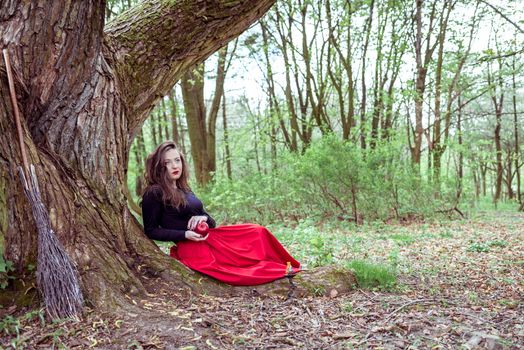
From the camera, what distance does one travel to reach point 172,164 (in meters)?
3.91

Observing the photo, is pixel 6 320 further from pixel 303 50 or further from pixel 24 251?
pixel 303 50

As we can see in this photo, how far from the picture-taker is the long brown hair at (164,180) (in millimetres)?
3773

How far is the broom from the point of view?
102 inches

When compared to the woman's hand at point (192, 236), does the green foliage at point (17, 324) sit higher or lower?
lower

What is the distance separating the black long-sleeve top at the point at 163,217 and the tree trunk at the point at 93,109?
0.23 meters

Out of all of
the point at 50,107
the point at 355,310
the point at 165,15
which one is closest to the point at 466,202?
the point at 355,310

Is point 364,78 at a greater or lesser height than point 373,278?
greater

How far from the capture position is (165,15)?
11.5 ft

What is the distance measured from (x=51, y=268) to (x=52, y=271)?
20mm

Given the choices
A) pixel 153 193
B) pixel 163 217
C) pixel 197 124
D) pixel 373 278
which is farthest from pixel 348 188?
pixel 153 193

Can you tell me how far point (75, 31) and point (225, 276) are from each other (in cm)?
221

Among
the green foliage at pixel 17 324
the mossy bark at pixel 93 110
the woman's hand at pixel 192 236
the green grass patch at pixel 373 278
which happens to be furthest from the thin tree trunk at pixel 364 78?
the green foliage at pixel 17 324

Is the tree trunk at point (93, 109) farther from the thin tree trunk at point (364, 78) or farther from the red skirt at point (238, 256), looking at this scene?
the thin tree trunk at point (364, 78)

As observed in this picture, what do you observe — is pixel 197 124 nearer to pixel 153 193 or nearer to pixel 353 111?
pixel 353 111
